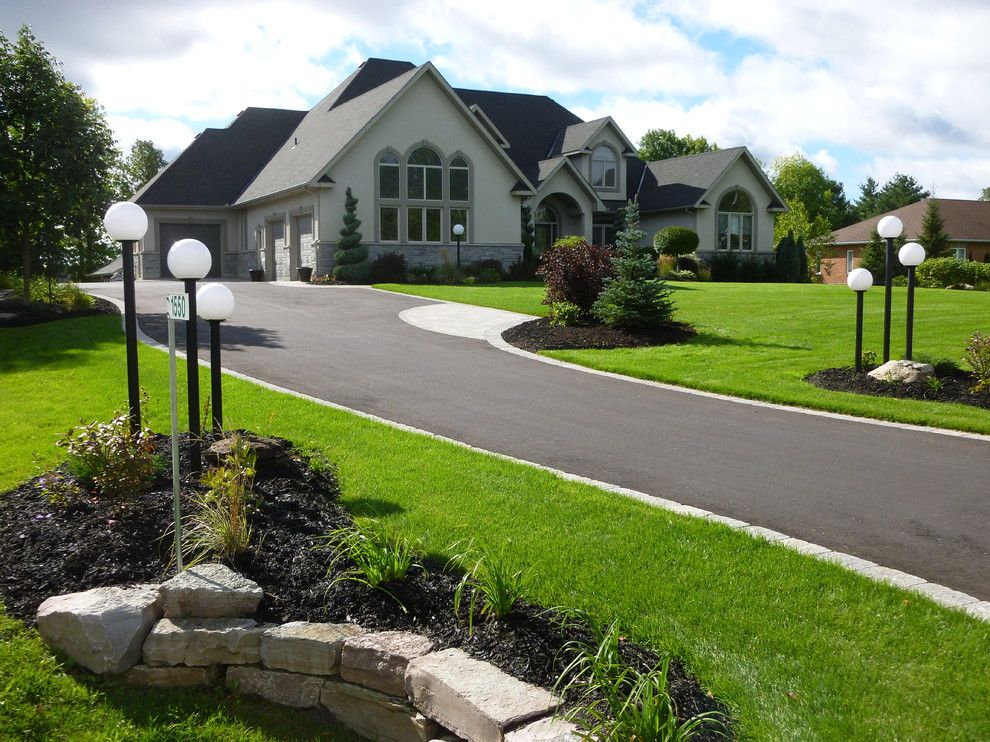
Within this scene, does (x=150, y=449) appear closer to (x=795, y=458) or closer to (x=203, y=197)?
(x=795, y=458)

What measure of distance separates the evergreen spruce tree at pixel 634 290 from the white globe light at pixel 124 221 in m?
10.7

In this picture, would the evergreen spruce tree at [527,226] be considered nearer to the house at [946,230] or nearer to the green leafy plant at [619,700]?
the house at [946,230]

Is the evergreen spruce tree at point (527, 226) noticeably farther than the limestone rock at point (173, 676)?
Yes

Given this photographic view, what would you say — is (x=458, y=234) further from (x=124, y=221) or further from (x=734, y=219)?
(x=124, y=221)

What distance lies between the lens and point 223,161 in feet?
124

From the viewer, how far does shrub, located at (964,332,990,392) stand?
37.5ft

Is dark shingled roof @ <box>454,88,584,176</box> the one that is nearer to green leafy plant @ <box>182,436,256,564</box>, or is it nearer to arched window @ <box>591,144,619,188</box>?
arched window @ <box>591,144,619,188</box>

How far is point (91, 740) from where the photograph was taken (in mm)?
4195

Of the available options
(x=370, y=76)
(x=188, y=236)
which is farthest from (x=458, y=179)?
(x=188, y=236)

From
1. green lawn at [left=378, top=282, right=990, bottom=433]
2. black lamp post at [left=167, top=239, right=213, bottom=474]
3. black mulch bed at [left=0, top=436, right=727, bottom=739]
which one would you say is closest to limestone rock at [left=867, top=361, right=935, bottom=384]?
green lawn at [left=378, top=282, right=990, bottom=433]

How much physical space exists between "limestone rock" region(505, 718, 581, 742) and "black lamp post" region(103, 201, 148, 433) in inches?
172

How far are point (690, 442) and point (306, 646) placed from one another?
5.45 m

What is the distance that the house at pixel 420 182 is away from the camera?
3111 cm

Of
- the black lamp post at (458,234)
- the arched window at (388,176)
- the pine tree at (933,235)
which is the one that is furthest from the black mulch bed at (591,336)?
the pine tree at (933,235)
